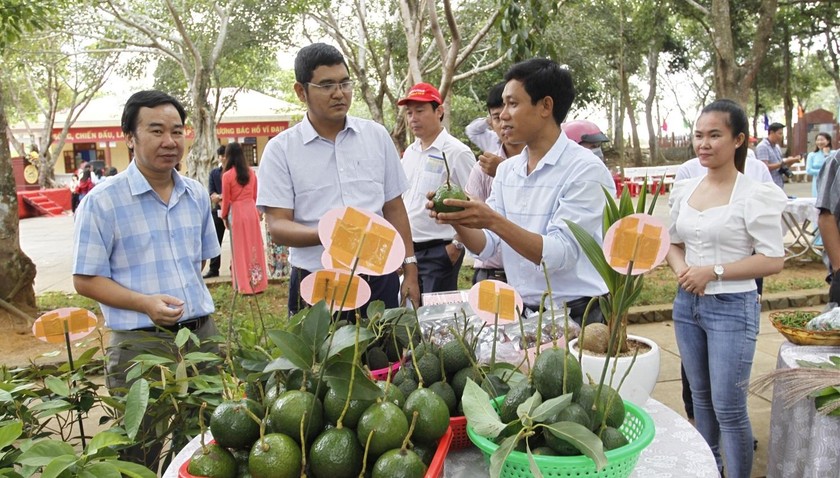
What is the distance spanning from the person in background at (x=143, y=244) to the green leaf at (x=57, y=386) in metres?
0.37

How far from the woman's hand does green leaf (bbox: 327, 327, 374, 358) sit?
162 cm

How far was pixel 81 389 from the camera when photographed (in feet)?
5.77

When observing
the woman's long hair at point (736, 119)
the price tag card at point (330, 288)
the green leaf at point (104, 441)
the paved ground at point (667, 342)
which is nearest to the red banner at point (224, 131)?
the paved ground at point (667, 342)

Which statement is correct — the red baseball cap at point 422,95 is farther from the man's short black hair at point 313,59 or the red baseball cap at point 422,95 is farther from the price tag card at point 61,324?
the price tag card at point 61,324

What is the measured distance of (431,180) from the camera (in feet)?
12.9

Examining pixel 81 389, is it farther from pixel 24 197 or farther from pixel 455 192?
pixel 24 197

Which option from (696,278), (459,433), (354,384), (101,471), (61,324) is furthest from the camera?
(696,278)

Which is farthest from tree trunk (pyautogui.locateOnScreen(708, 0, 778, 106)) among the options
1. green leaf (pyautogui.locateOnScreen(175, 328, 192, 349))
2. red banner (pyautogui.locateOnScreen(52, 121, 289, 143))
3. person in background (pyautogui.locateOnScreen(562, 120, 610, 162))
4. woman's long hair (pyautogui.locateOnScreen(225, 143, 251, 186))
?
red banner (pyautogui.locateOnScreen(52, 121, 289, 143))

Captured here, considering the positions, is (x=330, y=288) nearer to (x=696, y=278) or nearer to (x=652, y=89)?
(x=696, y=278)

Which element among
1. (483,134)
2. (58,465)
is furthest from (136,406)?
(483,134)

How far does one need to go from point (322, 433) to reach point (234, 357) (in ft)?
1.56

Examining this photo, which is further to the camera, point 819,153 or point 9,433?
point 819,153

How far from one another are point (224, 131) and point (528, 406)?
2566cm

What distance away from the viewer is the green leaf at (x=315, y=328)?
1.27 meters
